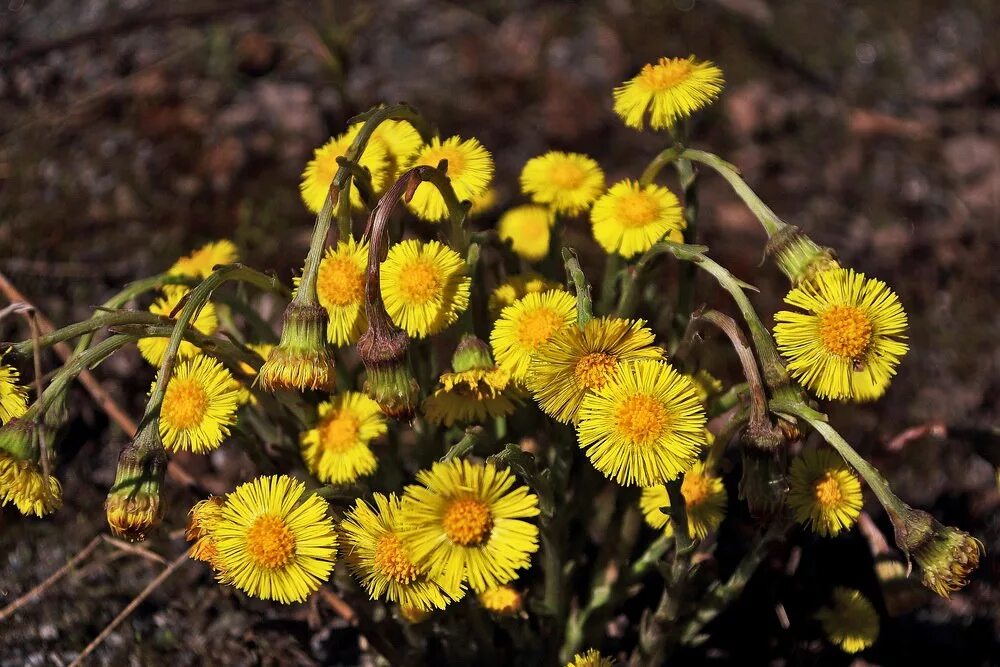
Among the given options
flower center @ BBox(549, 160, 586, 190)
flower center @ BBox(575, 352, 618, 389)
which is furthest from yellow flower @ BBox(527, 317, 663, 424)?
flower center @ BBox(549, 160, 586, 190)

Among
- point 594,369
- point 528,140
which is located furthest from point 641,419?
point 528,140

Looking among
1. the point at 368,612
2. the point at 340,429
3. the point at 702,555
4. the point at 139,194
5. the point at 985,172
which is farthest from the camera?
the point at 985,172

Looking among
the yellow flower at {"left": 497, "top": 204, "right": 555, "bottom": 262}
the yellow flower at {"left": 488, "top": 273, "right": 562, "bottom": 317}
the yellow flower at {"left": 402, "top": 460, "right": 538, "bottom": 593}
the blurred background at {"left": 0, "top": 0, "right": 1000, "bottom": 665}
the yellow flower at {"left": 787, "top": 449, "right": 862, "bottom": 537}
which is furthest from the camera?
the blurred background at {"left": 0, "top": 0, "right": 1000, "bottom": 665}

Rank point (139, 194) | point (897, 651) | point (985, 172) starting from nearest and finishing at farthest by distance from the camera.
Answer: point (897, 651) < point (139, 194) < point (985, 172)

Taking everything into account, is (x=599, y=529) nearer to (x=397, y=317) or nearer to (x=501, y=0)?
(x=397, y=317)

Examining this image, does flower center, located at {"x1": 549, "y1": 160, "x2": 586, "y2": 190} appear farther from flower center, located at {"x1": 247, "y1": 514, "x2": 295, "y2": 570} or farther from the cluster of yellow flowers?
flower center, located at {"x1": 247, "y1": 514, "x2": 295, "y2": 570}

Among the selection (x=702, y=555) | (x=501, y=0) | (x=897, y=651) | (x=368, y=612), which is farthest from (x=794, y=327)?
(x=501, y=0)
